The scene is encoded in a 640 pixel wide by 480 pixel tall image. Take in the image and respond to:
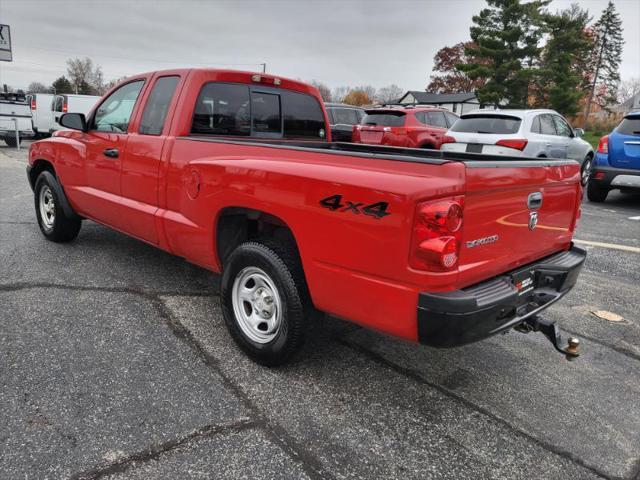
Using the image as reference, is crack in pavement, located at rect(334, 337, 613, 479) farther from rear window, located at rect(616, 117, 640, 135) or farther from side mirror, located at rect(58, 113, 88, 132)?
rear window, located at rect(616, 117, 640, 135)

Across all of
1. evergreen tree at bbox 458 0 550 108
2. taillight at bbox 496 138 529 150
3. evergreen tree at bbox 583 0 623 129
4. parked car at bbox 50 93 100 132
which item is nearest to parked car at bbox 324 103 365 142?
taillight at bbox 496 138 529 150

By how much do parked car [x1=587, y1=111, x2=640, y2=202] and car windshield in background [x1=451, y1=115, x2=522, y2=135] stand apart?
67.0 inches

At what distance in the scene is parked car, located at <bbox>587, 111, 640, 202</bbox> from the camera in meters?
8.93

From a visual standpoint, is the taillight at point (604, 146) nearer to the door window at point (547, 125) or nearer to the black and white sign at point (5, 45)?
the door window at point (547, 125)

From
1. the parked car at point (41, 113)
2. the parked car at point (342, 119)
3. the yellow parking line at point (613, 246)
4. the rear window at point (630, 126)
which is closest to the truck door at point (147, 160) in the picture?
the yellow parking line at point (613, 246)

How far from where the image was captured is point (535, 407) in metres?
2.85

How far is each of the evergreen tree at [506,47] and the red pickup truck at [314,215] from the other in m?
→ 36.6

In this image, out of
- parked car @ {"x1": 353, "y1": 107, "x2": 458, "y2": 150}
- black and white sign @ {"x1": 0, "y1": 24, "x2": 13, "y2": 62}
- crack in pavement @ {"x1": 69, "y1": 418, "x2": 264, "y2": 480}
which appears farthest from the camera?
black and white sign @ {"x1": 0, "y1": 24, "x2": 13, "y2": 62}

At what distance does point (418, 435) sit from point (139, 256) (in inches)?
143

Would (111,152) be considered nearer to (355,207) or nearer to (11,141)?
(355,207)

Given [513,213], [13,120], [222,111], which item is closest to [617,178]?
[513,213]

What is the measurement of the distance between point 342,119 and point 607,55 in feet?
204

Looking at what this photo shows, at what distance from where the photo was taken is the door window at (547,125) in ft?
32.4

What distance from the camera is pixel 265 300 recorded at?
3094 mm
